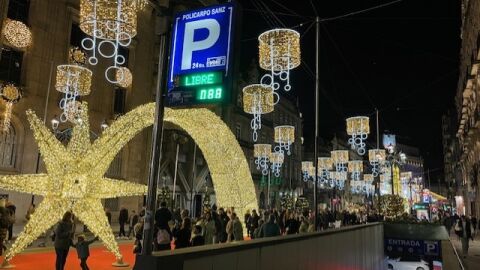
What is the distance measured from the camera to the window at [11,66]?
2298cm

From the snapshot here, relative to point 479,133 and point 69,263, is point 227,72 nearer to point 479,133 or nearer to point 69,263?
point 69,263

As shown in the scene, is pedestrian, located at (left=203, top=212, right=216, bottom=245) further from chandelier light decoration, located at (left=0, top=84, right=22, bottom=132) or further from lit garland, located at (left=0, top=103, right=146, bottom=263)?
chandelier light decoration, located at (left=0, top=84, right=22, bottom=132)

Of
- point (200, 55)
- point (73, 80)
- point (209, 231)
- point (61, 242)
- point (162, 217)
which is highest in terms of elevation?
point (73, 80)

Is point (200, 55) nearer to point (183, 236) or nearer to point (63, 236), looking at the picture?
point (183, 236)

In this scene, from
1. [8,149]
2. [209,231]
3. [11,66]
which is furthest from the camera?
[11,66]

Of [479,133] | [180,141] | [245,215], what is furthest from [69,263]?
[479,133]

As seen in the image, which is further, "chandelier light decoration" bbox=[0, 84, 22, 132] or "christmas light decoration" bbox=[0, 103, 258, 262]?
"chandelier light decoration" bbox=[0, 84, 22, 132]

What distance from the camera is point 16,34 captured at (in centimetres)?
2292

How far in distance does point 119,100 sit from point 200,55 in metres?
24.7

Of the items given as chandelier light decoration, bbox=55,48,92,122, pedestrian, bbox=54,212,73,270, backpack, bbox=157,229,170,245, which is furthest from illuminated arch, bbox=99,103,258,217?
pedestrian, bbox=54,212,73,270

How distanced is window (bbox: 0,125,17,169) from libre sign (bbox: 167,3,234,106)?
17.5 meters

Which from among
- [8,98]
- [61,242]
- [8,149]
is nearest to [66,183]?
[61,242]

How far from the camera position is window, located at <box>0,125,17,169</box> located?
2211 cm

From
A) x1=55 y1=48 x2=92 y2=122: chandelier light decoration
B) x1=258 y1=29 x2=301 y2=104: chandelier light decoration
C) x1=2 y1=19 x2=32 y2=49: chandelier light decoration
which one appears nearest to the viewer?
x1=258 y1=29 x2=301 y2=104: chandelier light decoration
